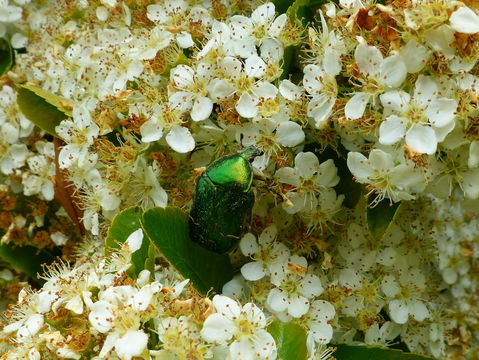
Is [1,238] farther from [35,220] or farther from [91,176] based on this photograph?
[91,176]

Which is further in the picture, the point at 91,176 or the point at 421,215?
the point at 421,215

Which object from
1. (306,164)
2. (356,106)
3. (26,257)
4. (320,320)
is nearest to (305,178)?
(306,164)

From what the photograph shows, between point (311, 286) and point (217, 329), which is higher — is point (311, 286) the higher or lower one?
the lower one

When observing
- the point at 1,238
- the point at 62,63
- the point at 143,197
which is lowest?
the point at 1,238

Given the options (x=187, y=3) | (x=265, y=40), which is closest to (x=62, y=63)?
(x=187, y=3)

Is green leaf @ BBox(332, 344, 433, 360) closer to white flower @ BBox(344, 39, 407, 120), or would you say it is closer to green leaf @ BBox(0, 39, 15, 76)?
white flower @ BBox(344, 39, 407, 120)

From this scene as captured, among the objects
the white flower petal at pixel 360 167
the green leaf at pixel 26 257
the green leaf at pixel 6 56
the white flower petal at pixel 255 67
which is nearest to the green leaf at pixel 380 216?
the white flower petal at pixel 360 167

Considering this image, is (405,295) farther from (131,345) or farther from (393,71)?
(131,345)
